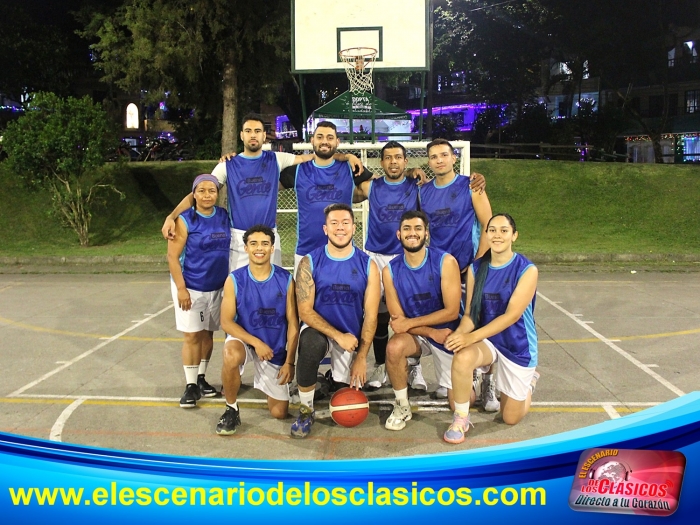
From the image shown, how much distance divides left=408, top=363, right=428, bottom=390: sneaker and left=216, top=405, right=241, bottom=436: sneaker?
181 centimetres

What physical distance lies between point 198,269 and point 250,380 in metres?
1.36

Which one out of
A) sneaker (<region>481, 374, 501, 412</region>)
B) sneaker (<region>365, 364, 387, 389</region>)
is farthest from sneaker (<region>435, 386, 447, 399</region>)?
sneaker (<region>365, 364, 387, 389</region>)

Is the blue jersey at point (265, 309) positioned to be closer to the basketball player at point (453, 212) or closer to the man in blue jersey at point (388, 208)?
the man in blue jersey at point (388, 208)

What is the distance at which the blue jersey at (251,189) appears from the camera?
6.62 meters

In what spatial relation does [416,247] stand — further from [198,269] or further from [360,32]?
[360,32]

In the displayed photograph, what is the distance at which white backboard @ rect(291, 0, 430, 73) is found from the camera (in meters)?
13.9

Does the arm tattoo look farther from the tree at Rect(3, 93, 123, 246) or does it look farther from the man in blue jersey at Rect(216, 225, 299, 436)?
the tree at Rect(3, 93, 123, 246)

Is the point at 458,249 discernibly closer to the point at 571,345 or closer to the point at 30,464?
the point at 571,345

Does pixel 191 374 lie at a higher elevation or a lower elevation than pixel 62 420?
higher

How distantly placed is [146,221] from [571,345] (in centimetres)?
1527

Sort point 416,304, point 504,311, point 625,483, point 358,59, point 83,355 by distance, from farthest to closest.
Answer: point 358,59
point 83,355
point 416,304
point 504,311
point 625,483

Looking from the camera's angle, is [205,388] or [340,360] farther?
[205,388]

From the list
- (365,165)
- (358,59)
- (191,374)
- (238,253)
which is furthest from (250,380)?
(358,59)

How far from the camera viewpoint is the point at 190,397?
6.11m
